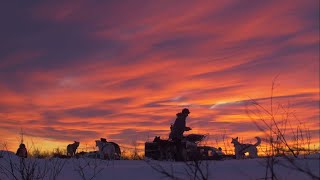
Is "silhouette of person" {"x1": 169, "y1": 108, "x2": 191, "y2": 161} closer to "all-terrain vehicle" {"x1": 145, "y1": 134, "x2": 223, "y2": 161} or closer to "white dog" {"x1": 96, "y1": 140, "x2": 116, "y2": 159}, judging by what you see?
"all-terrain vehicle" {"x1": 145, "y1": 134, "x2": 223, "y2": 161}

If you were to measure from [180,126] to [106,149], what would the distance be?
3.68 meters

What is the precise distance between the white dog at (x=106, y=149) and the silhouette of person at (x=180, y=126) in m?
2.96

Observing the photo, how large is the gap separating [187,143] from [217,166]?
5343 millimetres

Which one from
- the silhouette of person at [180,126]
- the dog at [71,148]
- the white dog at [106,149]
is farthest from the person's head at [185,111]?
the dog at [71,148]

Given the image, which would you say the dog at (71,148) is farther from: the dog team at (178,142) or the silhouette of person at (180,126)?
the silhouette of person at (180,126)

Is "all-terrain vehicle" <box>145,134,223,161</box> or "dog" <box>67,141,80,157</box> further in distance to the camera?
"dog" <box>67,141,80,157</box>

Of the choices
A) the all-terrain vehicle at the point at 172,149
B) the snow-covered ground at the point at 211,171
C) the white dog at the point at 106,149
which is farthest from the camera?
the white dog at the point at 106,149

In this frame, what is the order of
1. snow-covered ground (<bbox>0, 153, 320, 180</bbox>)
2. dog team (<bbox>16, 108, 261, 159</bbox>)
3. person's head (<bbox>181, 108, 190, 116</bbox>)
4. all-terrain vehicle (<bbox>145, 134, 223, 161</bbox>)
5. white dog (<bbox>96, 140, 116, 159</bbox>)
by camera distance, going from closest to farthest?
snow-covered ground (<bbox>0, 153, 320, 180</bbox>) < all-terrain vehicle (<bbox>145, 134, 223, 161</bbox>) < dog team (<bbox>16, 108, 261, 159</bbox>) < person's head (<bbox>181, 108, 190, 116</bbox>) < white dog (<bbox>96, 140, 116, 159</bbox>)

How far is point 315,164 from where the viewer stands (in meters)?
7.02

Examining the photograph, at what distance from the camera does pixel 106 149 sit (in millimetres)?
17719

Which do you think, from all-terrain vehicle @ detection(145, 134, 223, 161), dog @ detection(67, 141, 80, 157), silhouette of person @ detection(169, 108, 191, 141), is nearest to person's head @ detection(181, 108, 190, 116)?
silhouette of person @ detection(169, 108, 191, 141)

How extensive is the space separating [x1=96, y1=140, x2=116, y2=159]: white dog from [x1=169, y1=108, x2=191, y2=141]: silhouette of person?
296cm

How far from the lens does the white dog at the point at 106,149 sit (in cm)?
1736

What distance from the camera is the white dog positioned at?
17359 mm
